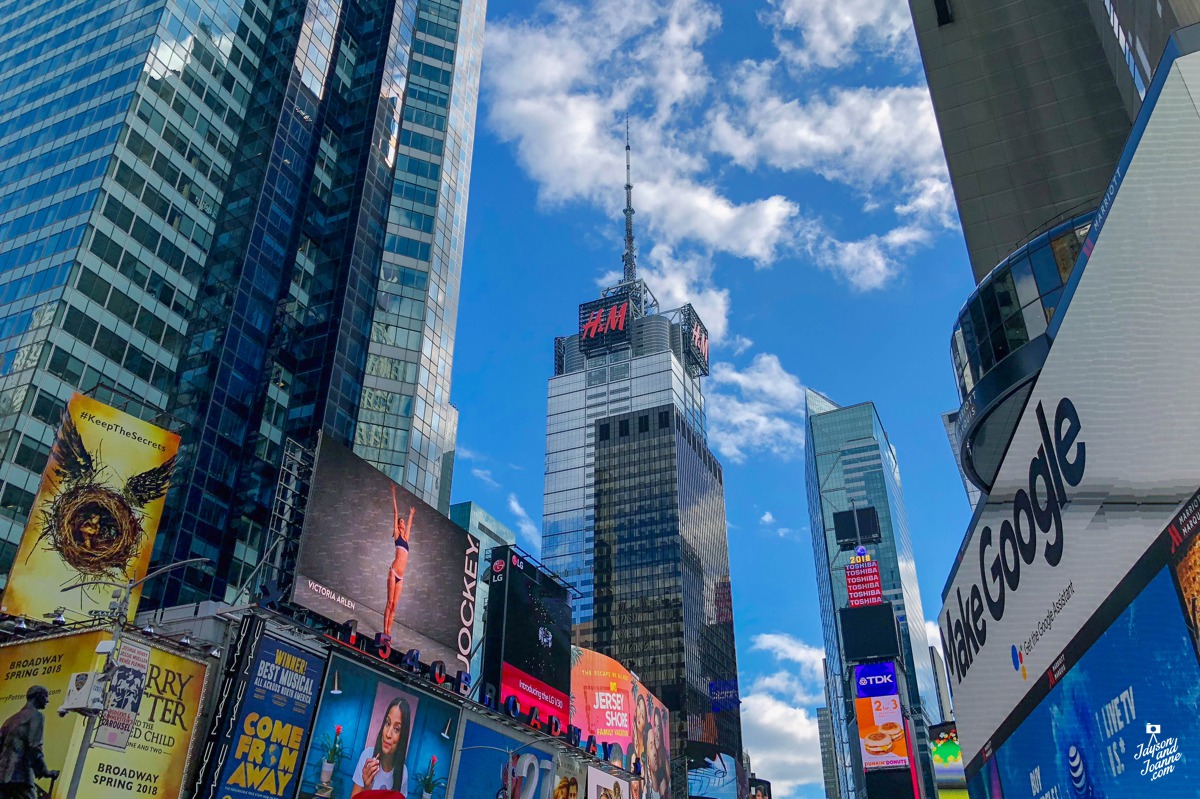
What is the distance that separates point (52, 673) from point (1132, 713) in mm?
28489

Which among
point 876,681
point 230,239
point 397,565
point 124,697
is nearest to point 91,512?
point 124,697

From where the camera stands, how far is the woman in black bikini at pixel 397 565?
43.1 m

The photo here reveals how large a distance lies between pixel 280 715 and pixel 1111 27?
52.6m

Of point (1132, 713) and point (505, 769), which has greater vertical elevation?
point (505, 769)

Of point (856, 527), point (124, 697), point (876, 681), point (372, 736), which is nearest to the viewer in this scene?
point (124, 697)

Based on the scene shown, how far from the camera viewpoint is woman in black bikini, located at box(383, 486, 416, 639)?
4310 centimetres

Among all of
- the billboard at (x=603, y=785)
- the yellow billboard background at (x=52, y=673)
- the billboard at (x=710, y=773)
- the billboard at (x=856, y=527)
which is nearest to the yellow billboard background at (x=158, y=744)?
the yellow billboard background at (x=52, y=673)

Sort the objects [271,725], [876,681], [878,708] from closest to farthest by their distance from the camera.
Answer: [271,725]
[878,708]
[876,681]

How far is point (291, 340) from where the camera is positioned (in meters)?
77.7

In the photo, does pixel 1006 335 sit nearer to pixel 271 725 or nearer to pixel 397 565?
pixel 397 565

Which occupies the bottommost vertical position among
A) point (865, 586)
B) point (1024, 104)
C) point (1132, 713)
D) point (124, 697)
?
point (1132, 713)

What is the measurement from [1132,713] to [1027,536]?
9051mm

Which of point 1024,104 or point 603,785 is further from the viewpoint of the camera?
point 1024,104

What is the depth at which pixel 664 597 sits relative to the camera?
595 ft
